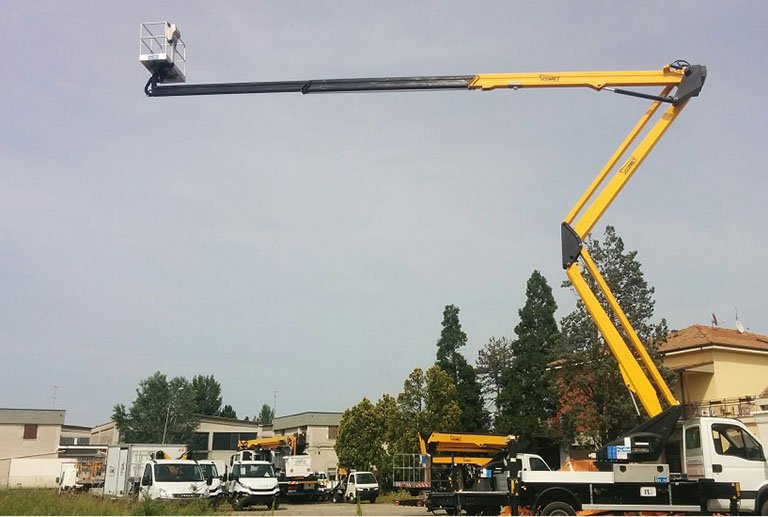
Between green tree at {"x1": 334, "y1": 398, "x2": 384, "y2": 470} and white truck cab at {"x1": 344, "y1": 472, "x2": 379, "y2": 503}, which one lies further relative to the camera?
green tree at {"x1": 334, "y1": 398, "x2": 384, "y2": 470}

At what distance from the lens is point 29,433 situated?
5894cm

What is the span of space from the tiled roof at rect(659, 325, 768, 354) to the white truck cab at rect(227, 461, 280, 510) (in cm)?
1875

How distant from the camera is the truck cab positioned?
1526 cm

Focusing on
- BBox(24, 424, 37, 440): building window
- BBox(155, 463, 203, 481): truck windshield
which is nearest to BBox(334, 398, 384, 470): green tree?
BBox(155, 463, 203, 481): truck windshield

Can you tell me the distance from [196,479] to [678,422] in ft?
54.1

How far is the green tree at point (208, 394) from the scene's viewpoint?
330ft

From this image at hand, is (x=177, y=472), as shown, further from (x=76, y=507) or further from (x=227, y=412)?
(x=227, y=412)

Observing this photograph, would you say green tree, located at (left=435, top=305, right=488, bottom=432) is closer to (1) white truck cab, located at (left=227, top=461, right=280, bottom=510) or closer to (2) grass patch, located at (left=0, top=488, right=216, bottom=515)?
(1) white truck cab, located at (left=227, top=461, right=280, bottom=510)

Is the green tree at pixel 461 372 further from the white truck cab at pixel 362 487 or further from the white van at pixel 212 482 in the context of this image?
the white van at pixel 212 482

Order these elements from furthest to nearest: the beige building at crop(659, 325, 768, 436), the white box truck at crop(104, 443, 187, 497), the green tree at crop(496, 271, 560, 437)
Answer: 1. the green tree at crop(496, 271, 560, 437)
2. the beige building at crop(659, 325, 768, 436)
3. the white box truck at crop(104, 443, 187, 497)

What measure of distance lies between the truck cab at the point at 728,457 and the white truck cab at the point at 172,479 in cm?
1514

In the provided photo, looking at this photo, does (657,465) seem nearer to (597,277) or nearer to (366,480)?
(597,277)

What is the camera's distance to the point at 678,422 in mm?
16297

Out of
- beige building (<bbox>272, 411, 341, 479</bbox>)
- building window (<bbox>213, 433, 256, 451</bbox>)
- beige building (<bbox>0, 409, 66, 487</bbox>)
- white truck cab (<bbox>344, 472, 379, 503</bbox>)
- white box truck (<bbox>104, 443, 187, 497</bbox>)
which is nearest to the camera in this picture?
white box truck (<bbox>104, 443, 187, 497</bbox>)
